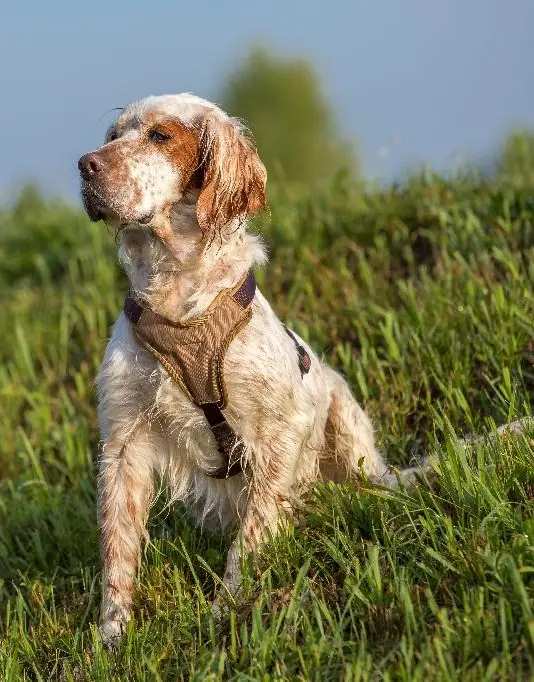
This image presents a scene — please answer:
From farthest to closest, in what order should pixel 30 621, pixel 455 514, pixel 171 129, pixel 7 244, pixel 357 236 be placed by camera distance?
pixel 7 244 < pixel 357 236 < pixel 30 621 < pixel 171 129 < pixel 455 514

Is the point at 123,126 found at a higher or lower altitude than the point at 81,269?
higher

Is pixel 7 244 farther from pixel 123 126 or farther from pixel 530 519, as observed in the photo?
pixel 530 519

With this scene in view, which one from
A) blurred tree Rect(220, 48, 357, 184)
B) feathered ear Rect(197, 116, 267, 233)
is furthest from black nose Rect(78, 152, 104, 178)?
blurred tree Rect(220, 48, 357, 184)

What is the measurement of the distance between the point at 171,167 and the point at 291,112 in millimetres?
22671

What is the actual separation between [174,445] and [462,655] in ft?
4.91

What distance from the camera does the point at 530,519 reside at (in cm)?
292

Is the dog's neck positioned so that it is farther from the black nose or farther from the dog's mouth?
the black nose

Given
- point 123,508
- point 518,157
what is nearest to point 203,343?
point 123,508

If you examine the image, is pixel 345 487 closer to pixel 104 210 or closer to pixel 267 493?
pixel 267 493

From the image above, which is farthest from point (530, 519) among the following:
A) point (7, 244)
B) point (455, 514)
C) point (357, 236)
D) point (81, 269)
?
point (7, 244)

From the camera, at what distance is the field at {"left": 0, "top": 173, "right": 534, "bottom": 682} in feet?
9.29

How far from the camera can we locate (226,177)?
352cm

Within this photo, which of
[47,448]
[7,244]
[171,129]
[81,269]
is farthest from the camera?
[7,244]

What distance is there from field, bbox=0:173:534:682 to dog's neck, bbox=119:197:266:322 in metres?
0.58
